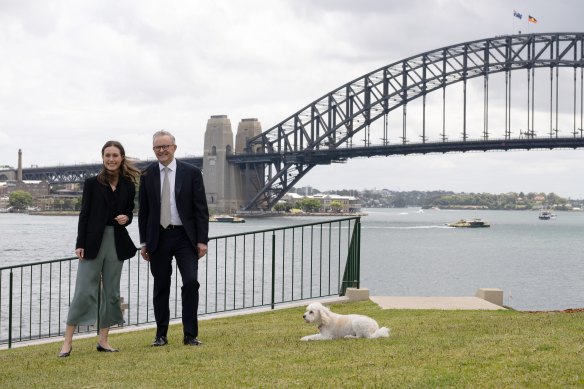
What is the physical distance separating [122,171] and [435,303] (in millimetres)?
4929

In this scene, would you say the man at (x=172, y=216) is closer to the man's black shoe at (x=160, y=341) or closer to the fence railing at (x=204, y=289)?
the man's black shoe at (x=160, y=341)

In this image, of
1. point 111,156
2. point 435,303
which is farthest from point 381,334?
point 435,303

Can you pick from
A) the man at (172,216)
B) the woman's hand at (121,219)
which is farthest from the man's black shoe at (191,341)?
the woman's hand at (121,219)

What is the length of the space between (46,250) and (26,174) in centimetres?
13279

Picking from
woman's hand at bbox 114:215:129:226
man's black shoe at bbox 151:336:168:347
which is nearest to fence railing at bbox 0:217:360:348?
man's black shoe at bbox 151:336:168:347

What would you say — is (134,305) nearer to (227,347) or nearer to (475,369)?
(227,347)

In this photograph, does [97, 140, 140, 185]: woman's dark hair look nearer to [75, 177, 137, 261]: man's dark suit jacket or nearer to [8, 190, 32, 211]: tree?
[75, 177, 137, 261]: man's dark suit jacket

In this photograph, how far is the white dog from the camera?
24.0 ft

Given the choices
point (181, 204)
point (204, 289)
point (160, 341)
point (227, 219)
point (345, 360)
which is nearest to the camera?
point (345, 360)

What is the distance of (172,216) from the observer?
7.38 meters

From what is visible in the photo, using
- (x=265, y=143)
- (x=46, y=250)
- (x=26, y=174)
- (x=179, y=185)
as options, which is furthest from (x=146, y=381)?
(x=26, y=174)

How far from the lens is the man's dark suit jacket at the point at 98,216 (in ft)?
23.4

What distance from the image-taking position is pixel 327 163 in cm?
8844

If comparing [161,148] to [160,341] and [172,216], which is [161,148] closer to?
[172,216]
